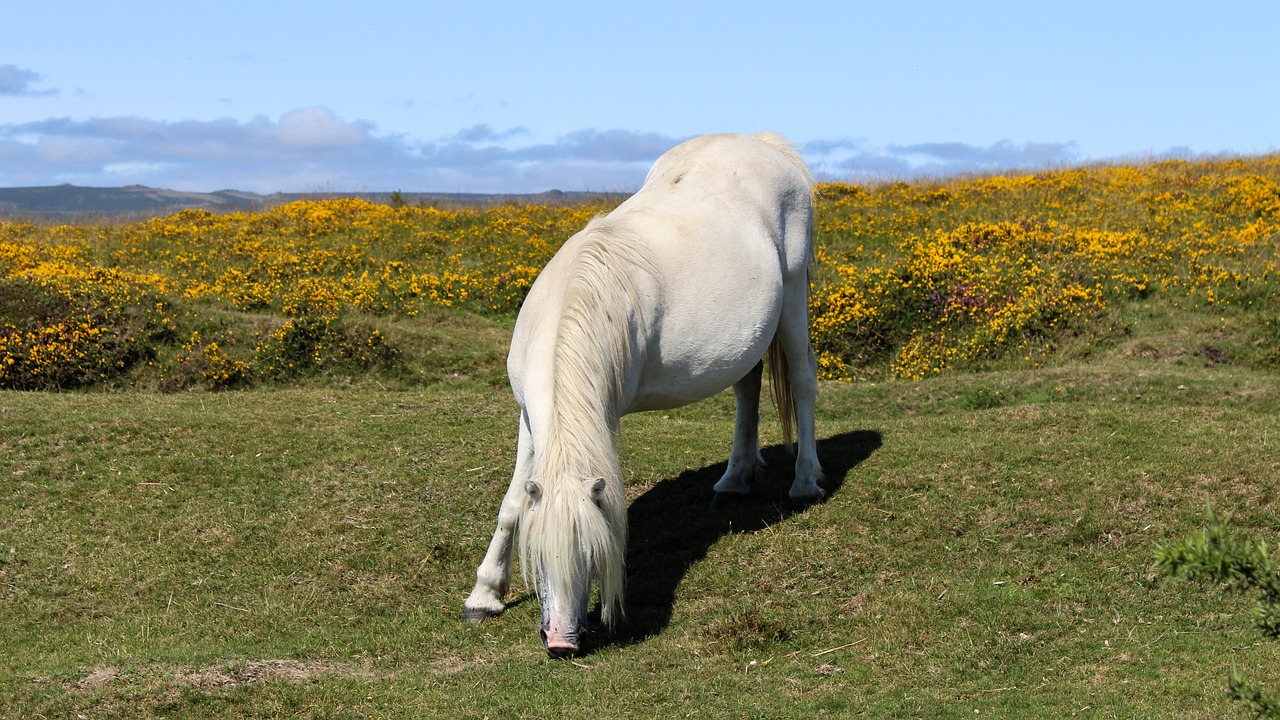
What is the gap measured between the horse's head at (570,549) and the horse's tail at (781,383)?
2879 mm

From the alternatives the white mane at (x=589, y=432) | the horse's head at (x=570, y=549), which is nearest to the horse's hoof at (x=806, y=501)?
the white mane at (x=589, y=432)

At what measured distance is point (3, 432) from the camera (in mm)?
8953

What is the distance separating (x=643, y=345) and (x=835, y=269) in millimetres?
9665

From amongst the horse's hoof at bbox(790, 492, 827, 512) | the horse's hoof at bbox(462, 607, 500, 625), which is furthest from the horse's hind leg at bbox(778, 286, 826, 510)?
the horse's hoof at bbox(462, 607, 500, 625)

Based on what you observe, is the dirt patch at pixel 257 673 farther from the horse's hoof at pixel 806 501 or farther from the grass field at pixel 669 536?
→ the horse's hoof at pixel 806 501

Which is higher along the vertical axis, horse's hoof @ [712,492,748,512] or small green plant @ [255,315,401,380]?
small green plant @ [255,315,401,380]

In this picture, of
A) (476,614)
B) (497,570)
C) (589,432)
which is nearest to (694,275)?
(589,432)

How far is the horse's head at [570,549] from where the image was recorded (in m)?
5.00

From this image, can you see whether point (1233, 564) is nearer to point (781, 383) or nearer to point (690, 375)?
point (690, 375)

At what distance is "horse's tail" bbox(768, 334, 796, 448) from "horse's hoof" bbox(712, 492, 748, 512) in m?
0.64

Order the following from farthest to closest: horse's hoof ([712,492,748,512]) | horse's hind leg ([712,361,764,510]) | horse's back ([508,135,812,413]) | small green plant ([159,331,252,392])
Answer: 1. small green plant ([159,331,252,392])
2. horse's hind leg ([712,361,764,510])
3. horse's hoof ([712,492,748,512])
4. horse's back ([508,135,812,413])

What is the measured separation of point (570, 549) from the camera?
5.00 metres

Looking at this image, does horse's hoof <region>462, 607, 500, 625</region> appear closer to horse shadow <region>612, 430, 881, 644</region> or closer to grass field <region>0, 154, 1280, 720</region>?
grass field <region>0, 154, 1280, 720</region>

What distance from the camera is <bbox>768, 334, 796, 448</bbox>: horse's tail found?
789 centimetres
